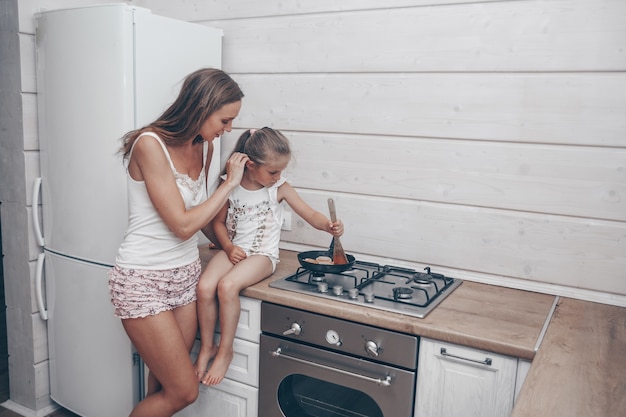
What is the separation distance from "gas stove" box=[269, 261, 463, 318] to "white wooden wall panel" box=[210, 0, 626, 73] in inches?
29.0

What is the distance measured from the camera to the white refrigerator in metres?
2.06

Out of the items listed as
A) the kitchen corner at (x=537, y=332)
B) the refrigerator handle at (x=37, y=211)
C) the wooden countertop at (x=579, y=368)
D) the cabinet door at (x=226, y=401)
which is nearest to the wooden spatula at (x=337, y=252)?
the kitchen corner at (x=537, y=332)

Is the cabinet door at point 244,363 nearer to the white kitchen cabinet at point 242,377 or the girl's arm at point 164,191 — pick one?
the white kitchen cabinet at point 242,377

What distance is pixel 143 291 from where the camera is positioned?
1734 mm

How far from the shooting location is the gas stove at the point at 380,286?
1.74 meters

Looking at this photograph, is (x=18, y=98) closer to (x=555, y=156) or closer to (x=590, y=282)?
(x=555, y=156)

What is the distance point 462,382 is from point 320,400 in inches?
19.5

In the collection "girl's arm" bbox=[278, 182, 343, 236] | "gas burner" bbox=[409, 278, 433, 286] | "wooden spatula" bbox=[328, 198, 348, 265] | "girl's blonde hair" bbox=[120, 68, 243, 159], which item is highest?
"girl's blonde hair" bbox=[120, 68, 243, 159]

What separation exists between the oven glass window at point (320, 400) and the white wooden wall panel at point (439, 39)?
1.14 metres

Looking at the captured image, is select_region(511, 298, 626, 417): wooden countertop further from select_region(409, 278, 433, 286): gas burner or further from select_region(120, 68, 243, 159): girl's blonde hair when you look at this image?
select_region(120, 68, 243, 159): girl's blonde hair

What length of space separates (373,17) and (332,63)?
23 centimetres

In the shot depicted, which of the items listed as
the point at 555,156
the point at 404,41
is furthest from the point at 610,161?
the point at 404,41

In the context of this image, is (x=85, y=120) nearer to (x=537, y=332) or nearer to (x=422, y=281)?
(x=422, y=281)

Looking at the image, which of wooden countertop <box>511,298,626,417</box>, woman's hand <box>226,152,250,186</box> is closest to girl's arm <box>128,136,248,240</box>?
woman's hand <box>226,152,250,186</box>
